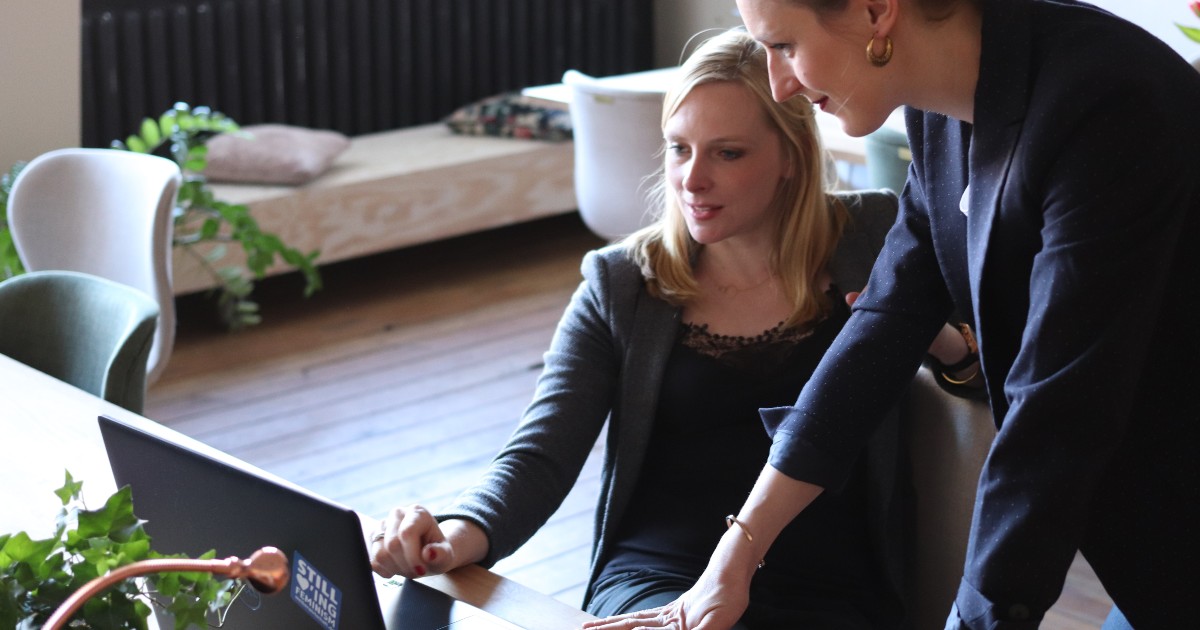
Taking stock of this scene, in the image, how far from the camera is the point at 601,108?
3766mm

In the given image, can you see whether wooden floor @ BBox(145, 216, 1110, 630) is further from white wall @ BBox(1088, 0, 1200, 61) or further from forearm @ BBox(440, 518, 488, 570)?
white wall @ BBox(1088, 0, 1200, 61)

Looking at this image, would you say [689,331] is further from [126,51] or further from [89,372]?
[126,51]

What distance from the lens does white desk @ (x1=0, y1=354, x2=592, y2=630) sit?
1.28 m

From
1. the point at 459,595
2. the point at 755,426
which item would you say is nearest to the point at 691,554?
the point at 755,426

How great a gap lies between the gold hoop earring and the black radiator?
4028 mm

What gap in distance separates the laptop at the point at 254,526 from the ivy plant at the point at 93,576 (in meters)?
0.05

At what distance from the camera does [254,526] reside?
3.34ft

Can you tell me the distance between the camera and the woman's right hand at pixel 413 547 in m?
1.31

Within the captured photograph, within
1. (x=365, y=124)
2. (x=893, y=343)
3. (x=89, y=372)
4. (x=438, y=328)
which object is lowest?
(x=438, y=328)

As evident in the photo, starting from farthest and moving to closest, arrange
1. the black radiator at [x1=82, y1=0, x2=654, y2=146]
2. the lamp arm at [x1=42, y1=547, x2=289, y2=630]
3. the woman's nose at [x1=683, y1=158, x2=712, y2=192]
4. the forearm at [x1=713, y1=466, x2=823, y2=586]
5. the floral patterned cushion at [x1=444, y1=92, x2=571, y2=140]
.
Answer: the floral patterned cushion at [x1=444, y1=92, x2=571, y2=140]
the black radiator at [x1=82, y1=0, x2=654, y2=146]
the woman's nose at [x1=683, y1=158, x2=712, y2=192]
the forearm at [x1=713, y1=466, x2=823, y2=586]
the lamp arm at [x1=42, y1=547, x2=289, y2=630]

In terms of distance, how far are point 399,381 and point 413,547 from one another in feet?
8.81

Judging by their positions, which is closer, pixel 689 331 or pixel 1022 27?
pixel 1022 27

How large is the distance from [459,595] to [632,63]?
4955mm

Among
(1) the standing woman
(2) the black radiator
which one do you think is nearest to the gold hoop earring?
(1) the standing woman
